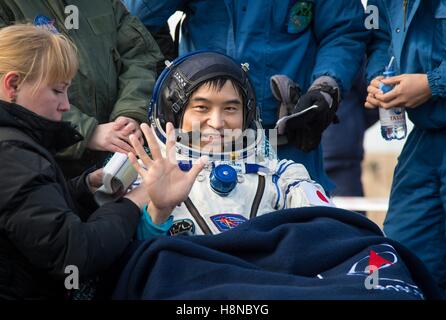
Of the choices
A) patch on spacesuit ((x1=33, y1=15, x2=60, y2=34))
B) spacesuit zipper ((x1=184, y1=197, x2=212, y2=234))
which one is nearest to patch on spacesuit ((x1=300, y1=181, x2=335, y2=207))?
spacesuit zipper ((x1=184, y1=197, x2=212, y2=234))

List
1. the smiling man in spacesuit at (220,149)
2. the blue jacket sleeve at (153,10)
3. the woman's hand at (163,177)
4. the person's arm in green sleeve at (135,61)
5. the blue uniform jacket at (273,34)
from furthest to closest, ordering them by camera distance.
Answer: the blue jacket sleeve at (153,10) → the blue uniform jacket at (273,34) → the person's arm in green sleeve at (135,61) → the smiling man in spacesuit at (220,149) → the woman's hand at (163,177)

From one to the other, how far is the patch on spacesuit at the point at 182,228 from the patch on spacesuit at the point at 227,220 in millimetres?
90

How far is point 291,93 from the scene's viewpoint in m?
4.01

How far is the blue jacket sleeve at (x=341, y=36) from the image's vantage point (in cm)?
418

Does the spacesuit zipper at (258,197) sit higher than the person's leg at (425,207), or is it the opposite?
the spacesuit zipper at (258,197)

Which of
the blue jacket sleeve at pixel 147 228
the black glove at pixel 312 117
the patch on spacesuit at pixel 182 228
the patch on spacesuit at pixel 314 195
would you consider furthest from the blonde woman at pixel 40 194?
the black glove at pixel 312 117

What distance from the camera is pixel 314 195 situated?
3.46 meters

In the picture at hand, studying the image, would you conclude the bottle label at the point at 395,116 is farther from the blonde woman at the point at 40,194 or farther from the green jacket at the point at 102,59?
the blonde woman at the point at 40,194

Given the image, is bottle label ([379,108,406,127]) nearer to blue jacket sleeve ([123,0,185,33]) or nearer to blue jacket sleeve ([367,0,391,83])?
blue jacket sleeve ([367,0,391,83])

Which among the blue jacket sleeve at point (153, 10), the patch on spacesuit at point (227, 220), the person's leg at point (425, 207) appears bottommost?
the person's leg at point (425, 207)

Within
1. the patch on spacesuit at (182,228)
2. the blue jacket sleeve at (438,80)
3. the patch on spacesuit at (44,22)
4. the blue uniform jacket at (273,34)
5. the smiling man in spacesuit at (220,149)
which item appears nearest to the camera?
the patch on spacesuit at (182,228)

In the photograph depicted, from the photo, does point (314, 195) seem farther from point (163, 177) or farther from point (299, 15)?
point (299, 15)
